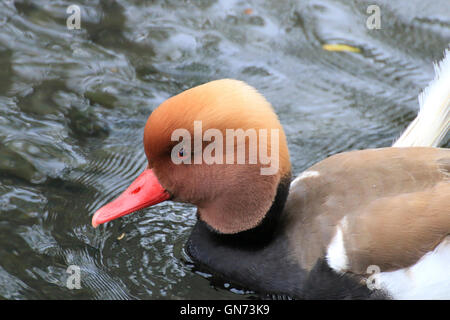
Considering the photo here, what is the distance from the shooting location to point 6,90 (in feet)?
18.3

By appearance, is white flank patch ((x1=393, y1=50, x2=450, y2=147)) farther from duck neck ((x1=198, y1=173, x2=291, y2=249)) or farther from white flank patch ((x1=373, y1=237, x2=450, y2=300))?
duck neck ((x1=198, y1=173, x2=291, y2=249))

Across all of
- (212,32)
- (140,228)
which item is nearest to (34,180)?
(140,228)

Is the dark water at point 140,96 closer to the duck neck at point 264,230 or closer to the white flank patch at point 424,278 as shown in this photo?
the duck neck at point 264,230

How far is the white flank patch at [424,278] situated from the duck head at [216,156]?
78 cm

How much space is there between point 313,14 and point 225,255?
3206mm

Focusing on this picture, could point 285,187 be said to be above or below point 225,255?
above

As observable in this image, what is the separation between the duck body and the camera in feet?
12.4

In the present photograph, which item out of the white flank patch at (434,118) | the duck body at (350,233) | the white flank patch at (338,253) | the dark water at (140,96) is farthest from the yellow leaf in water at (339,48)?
the white flank patch at (338,253)

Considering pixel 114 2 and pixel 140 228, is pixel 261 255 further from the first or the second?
pixel 114 2

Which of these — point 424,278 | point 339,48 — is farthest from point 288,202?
point 339,48

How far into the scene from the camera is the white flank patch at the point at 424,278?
382cm

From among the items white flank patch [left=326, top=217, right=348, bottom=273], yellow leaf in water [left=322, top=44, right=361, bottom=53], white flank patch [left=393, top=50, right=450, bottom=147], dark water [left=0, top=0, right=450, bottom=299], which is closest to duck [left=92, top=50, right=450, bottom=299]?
white flank patch [left=326, top=217, right=348, bottom=273]

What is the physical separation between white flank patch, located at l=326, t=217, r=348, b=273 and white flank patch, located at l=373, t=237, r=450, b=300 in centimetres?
19

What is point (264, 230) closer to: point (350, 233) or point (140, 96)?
point (350, 233)
